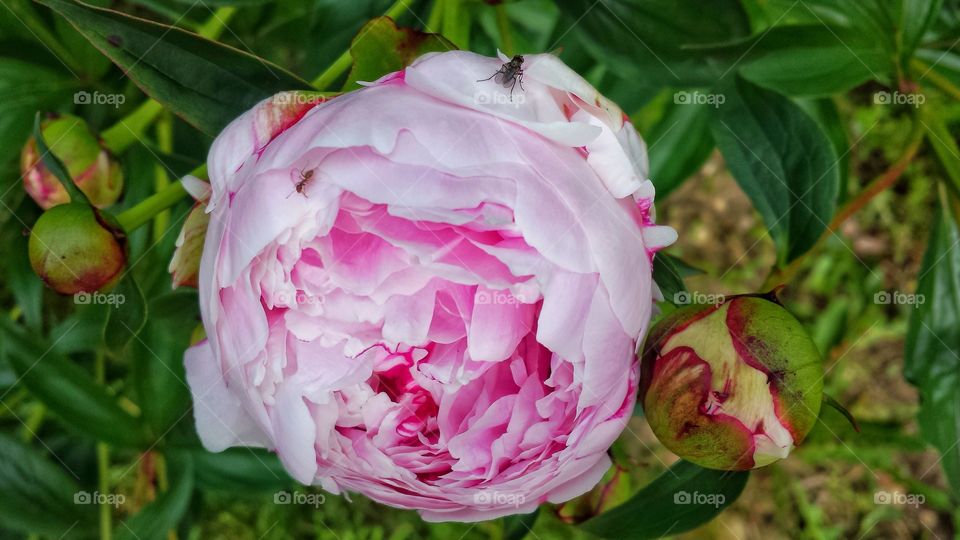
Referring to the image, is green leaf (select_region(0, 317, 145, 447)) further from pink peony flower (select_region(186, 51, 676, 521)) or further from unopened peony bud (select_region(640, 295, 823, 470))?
unopened peony bud (select_region(640, 295, 823, 470))

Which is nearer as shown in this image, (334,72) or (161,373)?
(334,72)

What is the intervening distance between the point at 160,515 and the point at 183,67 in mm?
491

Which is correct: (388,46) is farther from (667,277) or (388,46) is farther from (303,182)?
(667,277)

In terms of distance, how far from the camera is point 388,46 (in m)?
0.70

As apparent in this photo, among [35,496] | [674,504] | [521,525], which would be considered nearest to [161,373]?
[35,496]

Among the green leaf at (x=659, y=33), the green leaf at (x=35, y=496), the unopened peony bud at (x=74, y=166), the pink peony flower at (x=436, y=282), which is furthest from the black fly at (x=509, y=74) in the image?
the green leaf at (x=35, y=496)

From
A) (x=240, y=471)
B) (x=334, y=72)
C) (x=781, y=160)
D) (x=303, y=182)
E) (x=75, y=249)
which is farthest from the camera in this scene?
(x=240, y=471)

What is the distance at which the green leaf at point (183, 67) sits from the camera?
70cm

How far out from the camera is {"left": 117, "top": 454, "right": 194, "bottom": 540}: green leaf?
95 cm

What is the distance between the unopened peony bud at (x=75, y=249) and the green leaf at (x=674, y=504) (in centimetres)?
49

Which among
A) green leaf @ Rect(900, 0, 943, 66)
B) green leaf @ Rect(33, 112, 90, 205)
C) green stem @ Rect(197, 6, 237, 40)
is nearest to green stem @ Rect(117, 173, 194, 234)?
green leaf @ Rect(33, 112, 90, 205)

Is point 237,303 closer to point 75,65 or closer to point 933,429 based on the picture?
point 75,65

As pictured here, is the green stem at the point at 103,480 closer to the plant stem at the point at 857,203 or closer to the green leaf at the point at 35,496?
the green leaf at the point at 35,496

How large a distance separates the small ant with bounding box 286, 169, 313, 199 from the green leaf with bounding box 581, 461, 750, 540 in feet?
1.43
